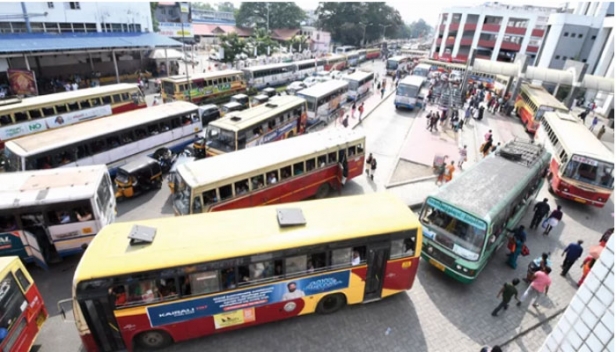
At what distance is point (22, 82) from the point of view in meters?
27.5

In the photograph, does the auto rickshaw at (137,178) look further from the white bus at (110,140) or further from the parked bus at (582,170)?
the parked bus at (582,170)

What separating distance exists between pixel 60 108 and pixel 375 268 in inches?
837

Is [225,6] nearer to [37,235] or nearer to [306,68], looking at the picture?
[306,68]

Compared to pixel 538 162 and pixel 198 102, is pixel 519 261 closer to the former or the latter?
pixel 538 162

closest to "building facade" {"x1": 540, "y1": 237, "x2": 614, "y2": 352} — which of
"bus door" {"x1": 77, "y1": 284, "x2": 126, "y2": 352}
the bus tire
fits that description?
the bus tire

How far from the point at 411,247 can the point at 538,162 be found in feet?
27.3

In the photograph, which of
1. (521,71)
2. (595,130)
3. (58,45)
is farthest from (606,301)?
(58,45)

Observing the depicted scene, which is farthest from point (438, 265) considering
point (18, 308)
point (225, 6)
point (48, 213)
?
point (225, 6)

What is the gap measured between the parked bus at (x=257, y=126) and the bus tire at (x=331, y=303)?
9.64 metres

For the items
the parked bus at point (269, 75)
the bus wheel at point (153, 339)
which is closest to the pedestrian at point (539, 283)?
the bus wheel at point (153, 339)

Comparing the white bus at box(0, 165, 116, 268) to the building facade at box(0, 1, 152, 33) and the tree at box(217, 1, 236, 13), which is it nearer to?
the building facade at box(0, 1, 152, 33)

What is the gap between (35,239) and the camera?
1002 centimetres

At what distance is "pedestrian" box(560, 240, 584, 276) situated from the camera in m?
10.8

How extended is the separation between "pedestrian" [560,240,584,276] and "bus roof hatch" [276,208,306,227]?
379 inches
